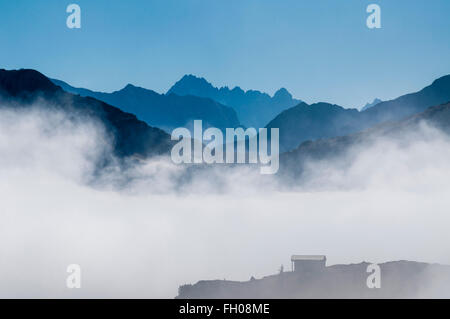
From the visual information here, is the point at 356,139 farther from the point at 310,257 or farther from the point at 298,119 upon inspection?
the point at 310,257

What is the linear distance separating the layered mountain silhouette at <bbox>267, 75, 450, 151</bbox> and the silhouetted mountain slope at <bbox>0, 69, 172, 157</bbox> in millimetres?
39710

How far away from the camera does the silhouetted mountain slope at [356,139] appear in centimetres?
11544

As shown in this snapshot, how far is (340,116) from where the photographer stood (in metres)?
153

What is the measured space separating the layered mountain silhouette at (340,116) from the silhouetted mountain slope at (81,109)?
39710 mm

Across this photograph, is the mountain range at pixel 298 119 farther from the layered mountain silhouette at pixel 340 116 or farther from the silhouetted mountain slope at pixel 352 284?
the silhouetted mountain slope at pixel 352 284

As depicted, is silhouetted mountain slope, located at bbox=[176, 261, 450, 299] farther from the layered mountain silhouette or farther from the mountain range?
the layered mountain silhouette

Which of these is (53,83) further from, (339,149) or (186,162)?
(339,149)

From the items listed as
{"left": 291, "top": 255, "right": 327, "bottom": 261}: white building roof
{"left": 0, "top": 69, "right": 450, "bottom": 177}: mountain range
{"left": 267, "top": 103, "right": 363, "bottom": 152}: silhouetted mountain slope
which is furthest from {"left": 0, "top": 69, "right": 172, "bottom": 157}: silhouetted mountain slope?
{"left": 291, "top": 255, "right": 327, "bottom": 261}: white building roof

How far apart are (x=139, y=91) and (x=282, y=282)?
445ft

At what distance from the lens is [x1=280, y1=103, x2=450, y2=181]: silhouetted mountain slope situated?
379ft

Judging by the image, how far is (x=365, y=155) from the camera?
4520 inches

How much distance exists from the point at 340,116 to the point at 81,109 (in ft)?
269

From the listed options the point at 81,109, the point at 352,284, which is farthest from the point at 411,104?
the point at 81,109
